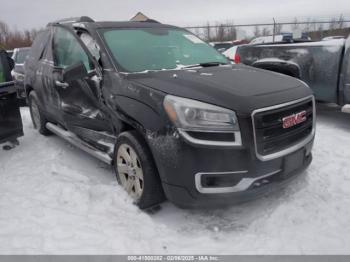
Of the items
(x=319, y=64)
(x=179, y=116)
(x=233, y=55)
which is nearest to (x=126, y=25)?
(x=179, y=116)

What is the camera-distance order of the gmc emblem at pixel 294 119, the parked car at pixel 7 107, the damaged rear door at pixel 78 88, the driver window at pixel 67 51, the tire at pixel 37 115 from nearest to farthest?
the gmc emblem at pixel 294 119, the damaged rear door at pixel 78 88, the driver window at pixel 67 51, the parked car at pixel 7 107, the tire at pixel 37 115

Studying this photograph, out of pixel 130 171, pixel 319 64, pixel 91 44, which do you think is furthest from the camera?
pixel 319 64

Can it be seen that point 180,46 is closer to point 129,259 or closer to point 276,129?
point 276,129

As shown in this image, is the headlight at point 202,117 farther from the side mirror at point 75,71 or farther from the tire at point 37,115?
the tire at point 37,115

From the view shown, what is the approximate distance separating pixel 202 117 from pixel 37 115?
12.9 ft

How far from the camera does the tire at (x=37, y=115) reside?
542 centimetres

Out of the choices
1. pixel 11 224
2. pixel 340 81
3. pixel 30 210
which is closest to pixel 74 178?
pixel 30 210

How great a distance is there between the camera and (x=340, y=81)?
5.21 m

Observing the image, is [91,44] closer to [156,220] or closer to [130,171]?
[130,171]

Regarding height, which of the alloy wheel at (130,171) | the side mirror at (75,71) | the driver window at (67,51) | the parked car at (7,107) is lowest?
the alloy wheel at (130,171)

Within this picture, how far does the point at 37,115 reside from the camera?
5648 mm

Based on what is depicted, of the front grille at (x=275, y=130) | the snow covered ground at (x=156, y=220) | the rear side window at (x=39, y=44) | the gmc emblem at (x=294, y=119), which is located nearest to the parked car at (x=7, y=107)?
the rear side window at (x=39, y=44)

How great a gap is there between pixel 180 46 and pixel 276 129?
1.80 metres

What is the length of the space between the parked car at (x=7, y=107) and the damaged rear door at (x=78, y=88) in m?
0.68
